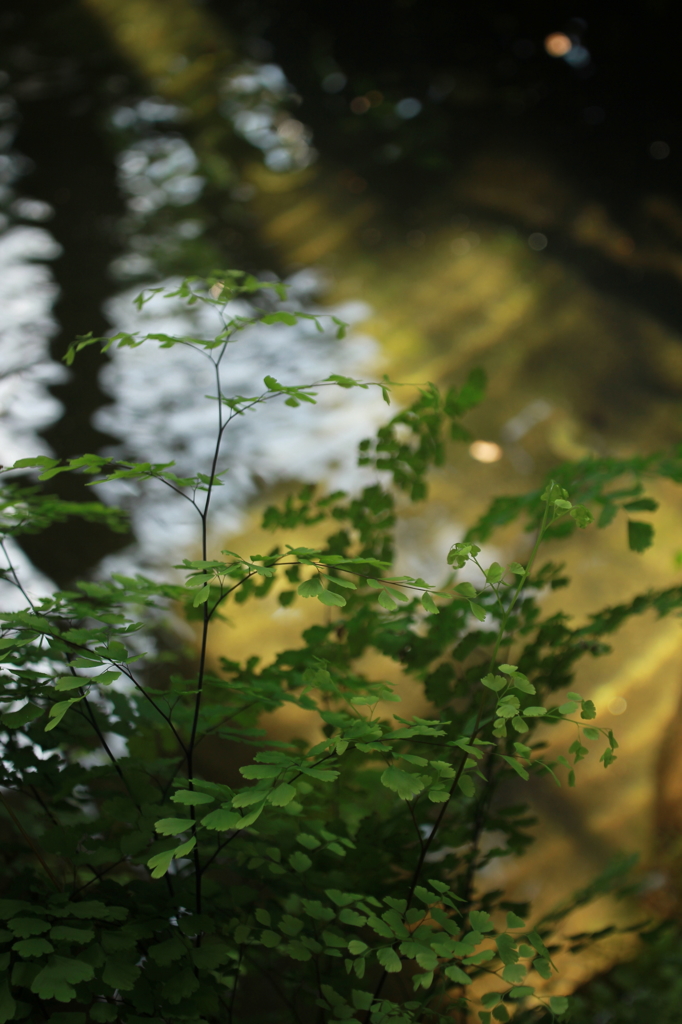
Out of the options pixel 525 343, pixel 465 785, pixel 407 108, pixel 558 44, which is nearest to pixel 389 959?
pixel 465 785

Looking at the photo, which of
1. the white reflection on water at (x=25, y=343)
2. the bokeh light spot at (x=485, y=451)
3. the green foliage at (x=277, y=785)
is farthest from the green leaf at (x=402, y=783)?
the bokeh light spot at (x=485, y=451)

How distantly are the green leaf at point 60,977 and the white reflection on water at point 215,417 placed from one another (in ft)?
4.67

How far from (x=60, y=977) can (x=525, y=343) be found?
2.42 meters

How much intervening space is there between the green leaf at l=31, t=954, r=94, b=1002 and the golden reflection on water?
4.88 feet

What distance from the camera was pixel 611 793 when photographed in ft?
6.97

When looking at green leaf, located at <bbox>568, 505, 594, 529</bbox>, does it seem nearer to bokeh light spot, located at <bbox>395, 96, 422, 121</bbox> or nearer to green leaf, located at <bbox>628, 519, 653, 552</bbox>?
green leaf, located at <bbox>628, 519, 653, 552</bbox>

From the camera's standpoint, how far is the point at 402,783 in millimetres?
Answer: 591

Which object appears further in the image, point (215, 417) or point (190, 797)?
point (215, 417)

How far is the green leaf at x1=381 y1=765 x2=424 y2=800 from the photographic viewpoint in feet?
1.92

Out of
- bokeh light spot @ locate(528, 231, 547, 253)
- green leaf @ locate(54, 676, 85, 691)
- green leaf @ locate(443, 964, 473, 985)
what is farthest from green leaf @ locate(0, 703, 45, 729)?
bokeh light spot @ locate(528, 231, 547, 253)

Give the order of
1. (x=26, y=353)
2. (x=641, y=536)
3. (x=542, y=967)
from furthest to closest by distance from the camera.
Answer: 1. (x=26, y=353)
2. (x=641, y=536)
3. (x=542, y=967)

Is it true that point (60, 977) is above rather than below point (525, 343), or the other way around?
above

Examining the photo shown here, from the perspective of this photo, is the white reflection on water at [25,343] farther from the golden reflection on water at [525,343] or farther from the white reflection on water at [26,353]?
the golden reflection on water at [525,343]

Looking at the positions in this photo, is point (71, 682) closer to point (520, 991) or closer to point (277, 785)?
point (277, 785)
